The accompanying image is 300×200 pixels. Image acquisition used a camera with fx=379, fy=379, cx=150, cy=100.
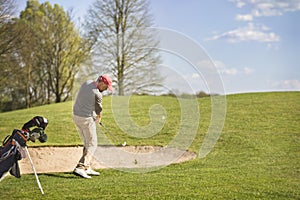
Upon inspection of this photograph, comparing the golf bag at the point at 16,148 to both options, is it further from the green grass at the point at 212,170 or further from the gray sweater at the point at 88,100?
the gray sweater at the point at 88,100

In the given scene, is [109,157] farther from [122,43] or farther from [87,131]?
[122,43]

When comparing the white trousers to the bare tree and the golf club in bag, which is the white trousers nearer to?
the golf club in bag

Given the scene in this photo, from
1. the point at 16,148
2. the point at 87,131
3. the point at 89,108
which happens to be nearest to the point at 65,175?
the point at 87,131

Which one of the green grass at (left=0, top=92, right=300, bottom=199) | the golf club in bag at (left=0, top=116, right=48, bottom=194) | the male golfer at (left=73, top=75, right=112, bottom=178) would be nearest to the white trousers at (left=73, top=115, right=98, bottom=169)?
the male golfer at (left=73, top=75, right=112, bottom=178)

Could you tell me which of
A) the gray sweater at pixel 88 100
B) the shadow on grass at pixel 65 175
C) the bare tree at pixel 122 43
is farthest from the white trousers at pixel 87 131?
the bare tree at pixel 122 43

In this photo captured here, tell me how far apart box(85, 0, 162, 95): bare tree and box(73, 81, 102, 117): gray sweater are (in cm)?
1020

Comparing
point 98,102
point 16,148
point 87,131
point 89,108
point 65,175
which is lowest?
point 65,175

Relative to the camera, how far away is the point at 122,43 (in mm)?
27500

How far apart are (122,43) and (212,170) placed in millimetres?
19574

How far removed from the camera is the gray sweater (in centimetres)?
818

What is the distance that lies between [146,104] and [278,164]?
47.8 ft

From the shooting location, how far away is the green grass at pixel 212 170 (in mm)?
6910

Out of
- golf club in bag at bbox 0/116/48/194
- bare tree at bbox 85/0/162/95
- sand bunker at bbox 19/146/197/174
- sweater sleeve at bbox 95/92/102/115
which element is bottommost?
sand bunker at bbox 19/146/197/174

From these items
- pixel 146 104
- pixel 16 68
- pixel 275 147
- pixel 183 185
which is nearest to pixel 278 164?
pixel 275 147
